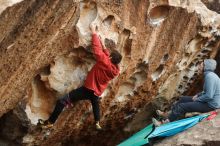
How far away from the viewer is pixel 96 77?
8.80 m

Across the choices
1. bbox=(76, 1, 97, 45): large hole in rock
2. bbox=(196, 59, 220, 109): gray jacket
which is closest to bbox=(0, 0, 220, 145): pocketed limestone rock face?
bbox=(76, 1, 97, 45): large hole in rock

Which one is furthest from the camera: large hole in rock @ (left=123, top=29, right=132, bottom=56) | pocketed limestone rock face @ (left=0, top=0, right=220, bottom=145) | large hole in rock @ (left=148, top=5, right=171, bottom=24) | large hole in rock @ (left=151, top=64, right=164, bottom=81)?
large hole in rock @ (left=151, top=64, right=164, bottom=81)

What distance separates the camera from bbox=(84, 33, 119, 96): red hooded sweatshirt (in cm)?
855

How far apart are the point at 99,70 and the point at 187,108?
7.65 feet

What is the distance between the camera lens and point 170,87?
1170cm

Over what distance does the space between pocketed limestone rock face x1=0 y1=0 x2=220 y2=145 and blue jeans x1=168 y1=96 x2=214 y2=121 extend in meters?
0.77

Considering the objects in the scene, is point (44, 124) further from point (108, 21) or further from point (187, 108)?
point (187, 108)

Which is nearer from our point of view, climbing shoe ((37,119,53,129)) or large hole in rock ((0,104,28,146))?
large hole in rock ((0,104,28,146))

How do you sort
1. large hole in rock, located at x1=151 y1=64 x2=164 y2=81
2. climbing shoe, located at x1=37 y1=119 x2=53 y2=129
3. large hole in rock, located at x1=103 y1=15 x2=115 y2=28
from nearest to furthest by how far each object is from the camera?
1. large hole in rock, located at x1=103 y1=15 x2=115 y2=28
2. climbing shoe, located at x1=37 y1=119 x2=53 y2=129
3. large hole in rock, located at x1=151 y1=64 x2=164 y2=81

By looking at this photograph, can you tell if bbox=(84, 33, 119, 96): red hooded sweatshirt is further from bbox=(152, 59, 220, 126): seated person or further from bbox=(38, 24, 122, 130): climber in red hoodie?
bbox=(152, 59, 220, 126): seated person

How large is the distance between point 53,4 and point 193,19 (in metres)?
3.79

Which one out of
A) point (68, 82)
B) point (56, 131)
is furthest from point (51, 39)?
point (56, 131)

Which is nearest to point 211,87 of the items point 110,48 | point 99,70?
point 110,48

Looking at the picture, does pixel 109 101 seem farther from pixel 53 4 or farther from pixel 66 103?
pixel 53 4
